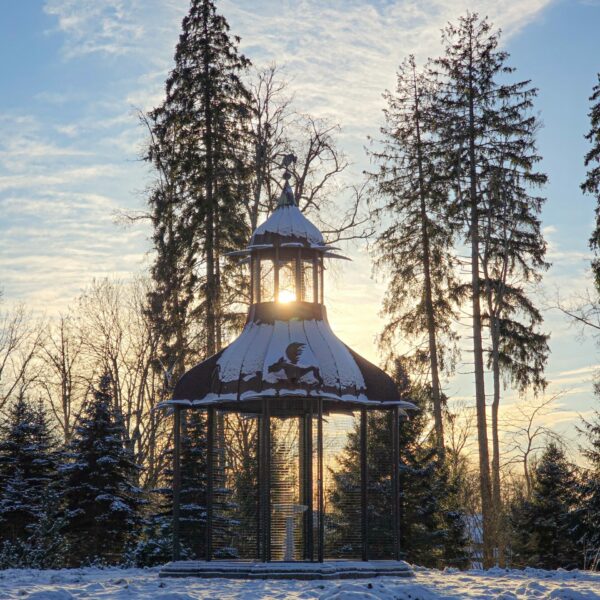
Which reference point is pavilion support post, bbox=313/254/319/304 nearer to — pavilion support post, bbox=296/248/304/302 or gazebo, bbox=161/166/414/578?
gazebo, bbox=161/166/414/578

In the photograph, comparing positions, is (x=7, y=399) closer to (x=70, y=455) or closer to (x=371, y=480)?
(x=70, y=455)

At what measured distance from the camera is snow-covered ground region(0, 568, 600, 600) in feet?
36.9

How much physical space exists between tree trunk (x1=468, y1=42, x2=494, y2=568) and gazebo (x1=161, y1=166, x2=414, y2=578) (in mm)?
6169

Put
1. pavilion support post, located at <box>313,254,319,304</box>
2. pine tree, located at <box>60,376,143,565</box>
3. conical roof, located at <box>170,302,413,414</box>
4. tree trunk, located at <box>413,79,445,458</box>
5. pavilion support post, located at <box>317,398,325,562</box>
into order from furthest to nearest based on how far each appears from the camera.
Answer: tree trunk, located at <box>413,79,445,458</box> → pine tree, located at <box>60,376,143,565</box> → pavilion support post, located at <box>313,254,319,304</box> → conical roof, located at <box>170,302,413,414</box> → pavilion support post, located at <box>317,398,325,562</box>

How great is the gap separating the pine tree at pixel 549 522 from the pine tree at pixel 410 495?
3943 millimetres

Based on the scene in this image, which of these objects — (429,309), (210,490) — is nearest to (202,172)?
(429,309)

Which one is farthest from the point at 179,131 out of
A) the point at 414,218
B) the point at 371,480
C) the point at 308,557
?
the point at 308,557

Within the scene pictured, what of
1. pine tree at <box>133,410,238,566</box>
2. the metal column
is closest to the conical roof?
the metal column

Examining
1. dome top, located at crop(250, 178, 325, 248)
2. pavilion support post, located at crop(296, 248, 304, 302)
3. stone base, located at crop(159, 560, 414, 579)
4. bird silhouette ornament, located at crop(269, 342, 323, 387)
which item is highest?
dome top, located at crop(250, 178, 325, 248)

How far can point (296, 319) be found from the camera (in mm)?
17484

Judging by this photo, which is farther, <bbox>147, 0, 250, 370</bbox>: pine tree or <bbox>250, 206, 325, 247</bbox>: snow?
<bbox>147, 0, 250, 370</bbox>: pine tree

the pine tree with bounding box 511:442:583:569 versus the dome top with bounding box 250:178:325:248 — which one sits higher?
the dome top with bounding box 250:178:325:248

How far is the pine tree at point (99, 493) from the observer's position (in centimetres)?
2250

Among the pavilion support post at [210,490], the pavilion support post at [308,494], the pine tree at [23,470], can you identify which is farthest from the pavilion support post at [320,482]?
the pine tree at [23,470]
